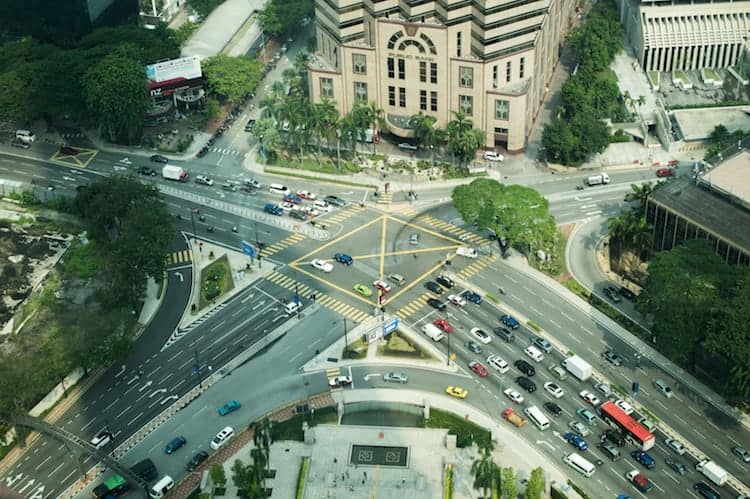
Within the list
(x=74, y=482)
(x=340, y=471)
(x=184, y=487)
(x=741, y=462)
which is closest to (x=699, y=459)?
(x=741, y=462)

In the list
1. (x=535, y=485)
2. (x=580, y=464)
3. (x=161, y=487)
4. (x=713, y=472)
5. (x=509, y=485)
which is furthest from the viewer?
(x=580, y=464)

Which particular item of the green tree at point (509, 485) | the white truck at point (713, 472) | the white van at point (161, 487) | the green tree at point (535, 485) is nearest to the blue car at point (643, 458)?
the white truck at point (713, 472)

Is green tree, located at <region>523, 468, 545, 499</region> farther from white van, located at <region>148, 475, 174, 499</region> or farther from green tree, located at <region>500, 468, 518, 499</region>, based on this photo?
white van, located at <region>148, 475, 174, 499</region>

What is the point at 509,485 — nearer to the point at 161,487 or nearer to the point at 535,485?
the point at 535,485

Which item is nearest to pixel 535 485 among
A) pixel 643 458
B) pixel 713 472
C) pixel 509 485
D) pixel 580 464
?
pixel 509 485

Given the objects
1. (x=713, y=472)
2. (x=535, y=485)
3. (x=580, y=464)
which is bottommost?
(x=713, y=472)

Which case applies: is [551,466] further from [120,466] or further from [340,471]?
[120,466]

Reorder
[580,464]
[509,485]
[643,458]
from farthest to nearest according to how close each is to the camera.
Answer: [643,458] → [580,464] → [509,485]

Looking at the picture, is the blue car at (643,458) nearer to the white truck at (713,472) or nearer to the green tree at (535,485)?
the white truck at (713,472)

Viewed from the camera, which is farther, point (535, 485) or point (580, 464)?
point (580, 464)
